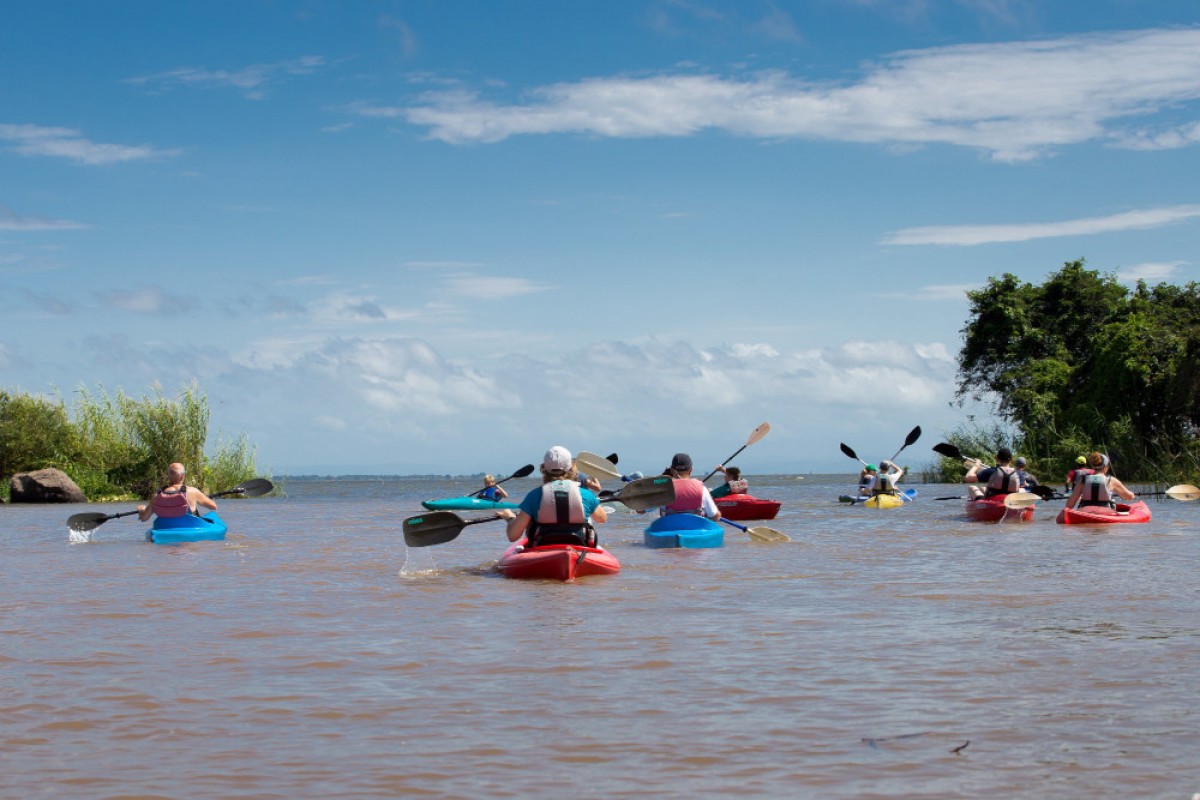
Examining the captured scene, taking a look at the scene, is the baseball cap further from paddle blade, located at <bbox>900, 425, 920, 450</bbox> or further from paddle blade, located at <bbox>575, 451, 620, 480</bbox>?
paddle blade, located at <bbox>900, 425, 920, 450</bbox>

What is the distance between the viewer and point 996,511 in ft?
69.3

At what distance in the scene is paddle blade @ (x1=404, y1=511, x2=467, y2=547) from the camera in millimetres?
13398

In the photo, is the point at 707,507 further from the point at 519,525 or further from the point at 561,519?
the point at 519,525

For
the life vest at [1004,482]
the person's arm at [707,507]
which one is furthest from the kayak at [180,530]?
the life vest at [1004,482]

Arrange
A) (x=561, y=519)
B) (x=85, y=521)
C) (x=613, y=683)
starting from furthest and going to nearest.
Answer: (x=85, y=521), (x=561, y=519), (x=613, y=683)

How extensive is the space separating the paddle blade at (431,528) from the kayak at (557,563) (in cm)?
160

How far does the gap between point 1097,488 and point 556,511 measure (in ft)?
34.0

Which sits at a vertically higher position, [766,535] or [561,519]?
[561,519]

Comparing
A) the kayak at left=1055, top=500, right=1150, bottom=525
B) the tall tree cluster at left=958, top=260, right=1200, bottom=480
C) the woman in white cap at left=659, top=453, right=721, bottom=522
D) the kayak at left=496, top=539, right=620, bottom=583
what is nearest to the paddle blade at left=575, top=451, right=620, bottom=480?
the woman in white cap at left=659, top=453, right=721, bottom=522

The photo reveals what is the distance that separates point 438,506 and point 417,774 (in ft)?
67.4

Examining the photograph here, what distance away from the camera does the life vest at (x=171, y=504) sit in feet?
57.9

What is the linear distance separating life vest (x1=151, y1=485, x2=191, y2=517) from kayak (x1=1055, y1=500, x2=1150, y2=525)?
13.0 metres

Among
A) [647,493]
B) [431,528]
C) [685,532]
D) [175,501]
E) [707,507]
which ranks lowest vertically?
[685,532]

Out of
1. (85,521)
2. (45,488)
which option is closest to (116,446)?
(45,488)
